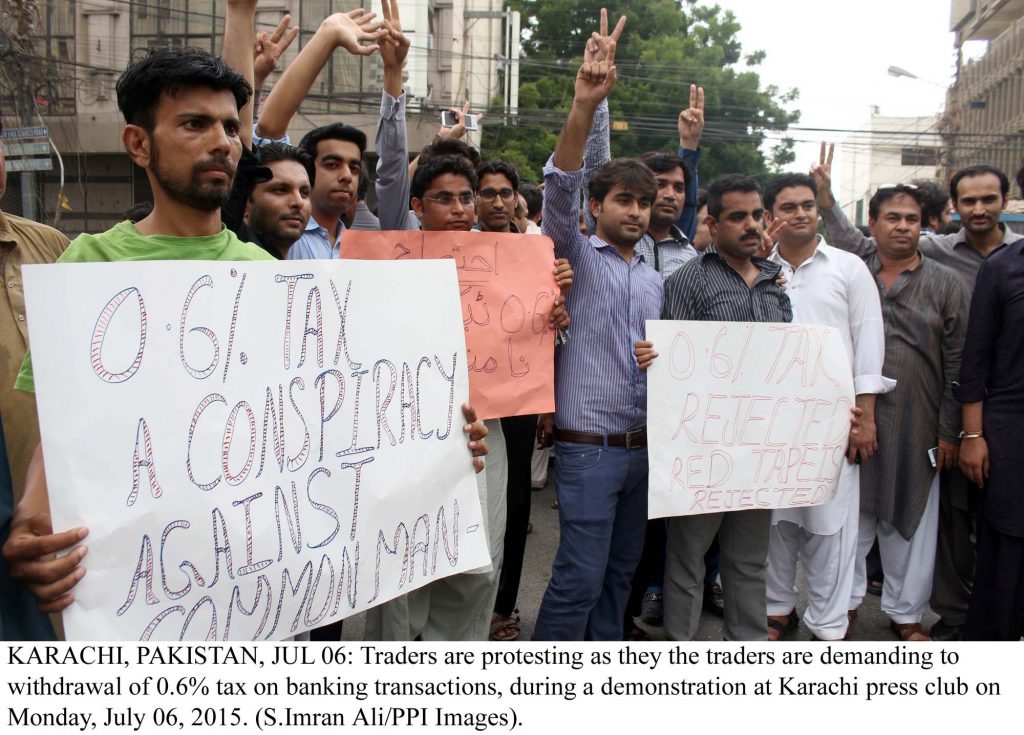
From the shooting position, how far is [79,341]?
174 centimetres

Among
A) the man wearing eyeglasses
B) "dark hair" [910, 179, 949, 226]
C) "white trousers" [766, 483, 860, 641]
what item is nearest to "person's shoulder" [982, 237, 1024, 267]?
"white trousers" [766, 483, 860, 641]

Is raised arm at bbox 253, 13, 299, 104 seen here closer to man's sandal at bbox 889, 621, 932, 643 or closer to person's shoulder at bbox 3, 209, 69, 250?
person's shoulder at bbox 3, 209, 69, 250

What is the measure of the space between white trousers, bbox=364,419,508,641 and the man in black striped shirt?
0.81 m

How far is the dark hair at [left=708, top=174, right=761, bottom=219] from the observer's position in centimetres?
349

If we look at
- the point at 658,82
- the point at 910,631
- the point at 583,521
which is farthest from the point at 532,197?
the point at 658,82

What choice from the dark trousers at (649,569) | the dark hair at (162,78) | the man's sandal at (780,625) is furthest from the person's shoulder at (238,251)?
the man's sandal at (780,625)

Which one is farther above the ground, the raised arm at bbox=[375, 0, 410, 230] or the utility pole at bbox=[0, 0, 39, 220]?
the utility pole at bbox=[0, 0, 39, 220]

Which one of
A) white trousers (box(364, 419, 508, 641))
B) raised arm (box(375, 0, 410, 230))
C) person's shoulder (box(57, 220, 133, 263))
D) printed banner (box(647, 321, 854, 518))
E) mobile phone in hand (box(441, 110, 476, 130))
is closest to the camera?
person's shoulder (box(57, 220, 133, 263))

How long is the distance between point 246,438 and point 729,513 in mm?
2228

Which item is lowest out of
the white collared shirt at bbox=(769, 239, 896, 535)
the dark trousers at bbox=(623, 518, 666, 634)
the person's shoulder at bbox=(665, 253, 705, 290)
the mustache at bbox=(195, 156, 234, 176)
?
the dark trousers at bbox=(623, 518, 666, 634)

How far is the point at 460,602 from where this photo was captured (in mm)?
3041

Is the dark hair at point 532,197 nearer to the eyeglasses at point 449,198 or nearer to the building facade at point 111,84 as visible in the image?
the eyeglasses at point 449,198
